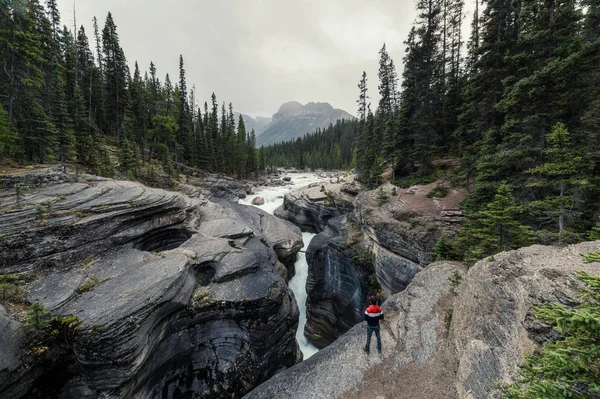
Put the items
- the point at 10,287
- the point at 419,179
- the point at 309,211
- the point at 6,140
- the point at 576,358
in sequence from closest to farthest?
the point at 576,358, the point at 10,287, the point at 6,140, the point at 419,179, the point at 309,211

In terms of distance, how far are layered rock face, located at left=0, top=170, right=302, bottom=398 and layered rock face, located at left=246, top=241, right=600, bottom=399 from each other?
11.8ft

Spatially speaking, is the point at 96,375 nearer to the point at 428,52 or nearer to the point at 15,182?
the point at 15,182

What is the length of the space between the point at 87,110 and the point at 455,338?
50.8 metres

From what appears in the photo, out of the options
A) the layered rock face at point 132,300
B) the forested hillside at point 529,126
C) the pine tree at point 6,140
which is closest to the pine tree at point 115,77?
the pine tree at point 6,140

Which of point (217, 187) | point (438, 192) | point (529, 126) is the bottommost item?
point (438, 192)

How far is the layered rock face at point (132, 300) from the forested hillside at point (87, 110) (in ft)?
34.7

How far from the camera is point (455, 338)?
7.15 m

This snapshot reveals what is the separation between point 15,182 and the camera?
12219 millimetres

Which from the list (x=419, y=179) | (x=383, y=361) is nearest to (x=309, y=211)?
(x=419, y=179)

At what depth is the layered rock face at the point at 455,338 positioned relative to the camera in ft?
16.6

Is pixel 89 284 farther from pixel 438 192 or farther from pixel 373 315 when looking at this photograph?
pixel 438 192

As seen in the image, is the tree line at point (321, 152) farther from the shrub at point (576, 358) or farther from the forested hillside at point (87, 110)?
the shrub at point (576, 358)

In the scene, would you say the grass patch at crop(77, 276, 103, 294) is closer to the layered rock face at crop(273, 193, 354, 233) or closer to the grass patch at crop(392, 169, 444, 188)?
the grass patch at crop(392, 169, 444, 188)

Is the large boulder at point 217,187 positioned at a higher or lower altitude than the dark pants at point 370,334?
higher
